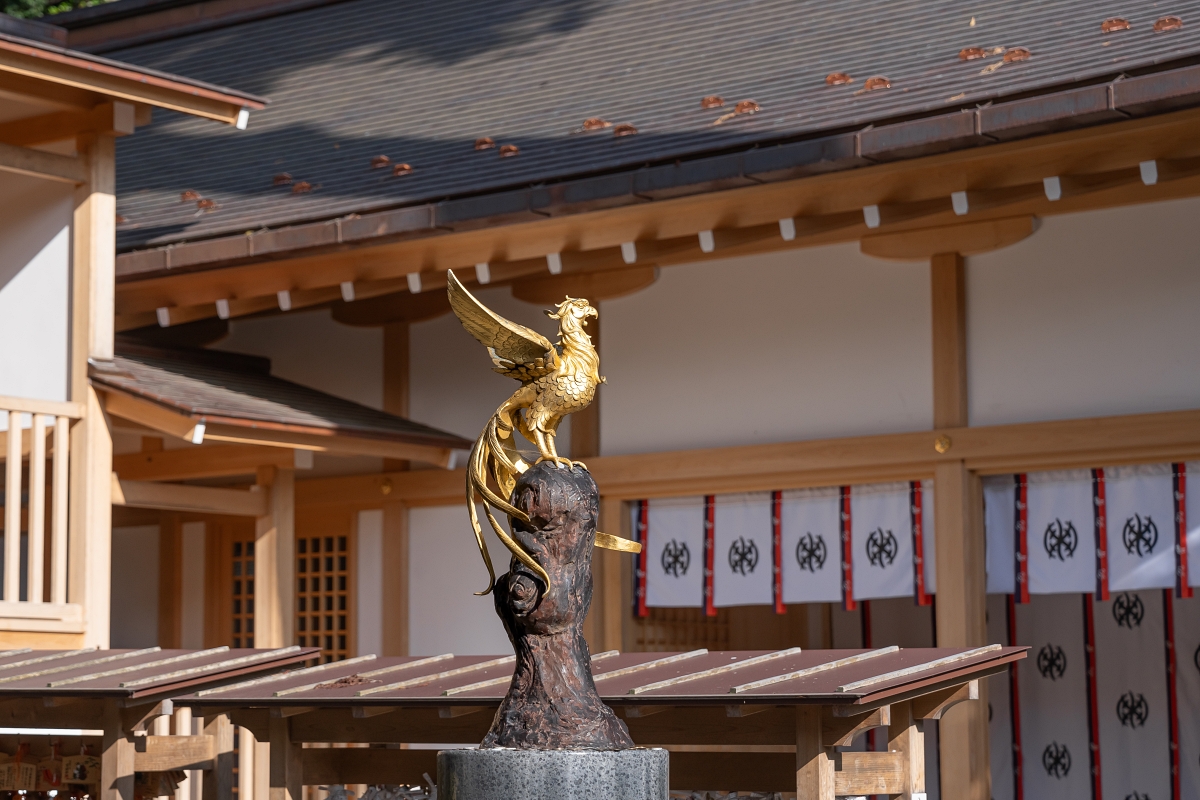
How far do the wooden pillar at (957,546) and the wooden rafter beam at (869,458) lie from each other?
141 millimetres

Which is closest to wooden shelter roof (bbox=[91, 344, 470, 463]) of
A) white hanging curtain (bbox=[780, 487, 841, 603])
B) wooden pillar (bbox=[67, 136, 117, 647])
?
wooden pillar (bbox=[67, 136, 117, 647])

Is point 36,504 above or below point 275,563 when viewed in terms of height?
above

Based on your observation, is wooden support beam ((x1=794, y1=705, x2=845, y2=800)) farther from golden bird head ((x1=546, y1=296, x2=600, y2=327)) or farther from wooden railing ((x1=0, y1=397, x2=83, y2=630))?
wooden railing ((x1=0, y1=397, x2=83, y2=630))

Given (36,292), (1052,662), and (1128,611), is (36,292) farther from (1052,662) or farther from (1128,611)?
(1128,611)

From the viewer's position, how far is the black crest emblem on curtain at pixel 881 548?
330 inches

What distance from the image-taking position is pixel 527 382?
15.1 feet

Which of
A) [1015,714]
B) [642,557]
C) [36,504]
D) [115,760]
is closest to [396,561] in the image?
[642,557]

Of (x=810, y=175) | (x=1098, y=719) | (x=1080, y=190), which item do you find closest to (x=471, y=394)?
(x=810, y=175)

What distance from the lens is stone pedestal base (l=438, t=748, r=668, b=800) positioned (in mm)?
4113

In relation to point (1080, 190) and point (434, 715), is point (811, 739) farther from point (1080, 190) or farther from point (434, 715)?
point (1080, 190)

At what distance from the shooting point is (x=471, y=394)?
985cm

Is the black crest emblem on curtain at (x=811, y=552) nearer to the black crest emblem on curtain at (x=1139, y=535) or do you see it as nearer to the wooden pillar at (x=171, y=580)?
the black crest emblem on curtain at (x=1139, y=535)

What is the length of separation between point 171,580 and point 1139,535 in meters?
6.79

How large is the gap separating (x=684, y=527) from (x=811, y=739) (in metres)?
4.19
